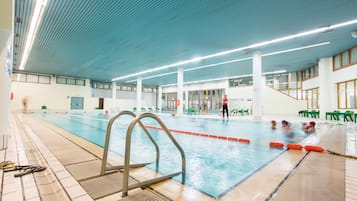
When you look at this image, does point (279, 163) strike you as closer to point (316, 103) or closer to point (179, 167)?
point (179, 167)

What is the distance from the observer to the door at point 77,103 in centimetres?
2025

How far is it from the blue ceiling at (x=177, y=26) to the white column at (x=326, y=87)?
0.78 meters

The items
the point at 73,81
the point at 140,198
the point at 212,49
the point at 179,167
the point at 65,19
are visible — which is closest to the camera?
the point at 140,198

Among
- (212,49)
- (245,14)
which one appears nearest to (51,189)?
(245,14)

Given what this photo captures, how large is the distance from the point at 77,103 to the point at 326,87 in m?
24.7

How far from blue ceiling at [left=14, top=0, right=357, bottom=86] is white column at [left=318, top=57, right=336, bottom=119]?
30.6 inches

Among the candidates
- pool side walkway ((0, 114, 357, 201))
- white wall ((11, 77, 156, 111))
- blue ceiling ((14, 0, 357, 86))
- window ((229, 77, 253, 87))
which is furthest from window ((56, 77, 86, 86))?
pool side walkway ((0, 114, 357, 201))

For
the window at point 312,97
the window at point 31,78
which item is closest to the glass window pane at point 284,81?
the window at point 312,97

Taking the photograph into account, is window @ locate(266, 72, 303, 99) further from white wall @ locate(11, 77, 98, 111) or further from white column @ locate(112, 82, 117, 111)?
white wall @ locate(11, 77, 98, 111)

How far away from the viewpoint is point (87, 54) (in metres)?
11.0

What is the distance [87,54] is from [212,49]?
8239mm

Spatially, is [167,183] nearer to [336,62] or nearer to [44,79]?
[336,62]

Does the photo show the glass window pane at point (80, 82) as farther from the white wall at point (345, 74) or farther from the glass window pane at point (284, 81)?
the white wall at point (345, 74)

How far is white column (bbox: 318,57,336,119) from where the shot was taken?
10.7m
